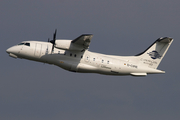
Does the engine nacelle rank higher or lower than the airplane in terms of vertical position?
higher

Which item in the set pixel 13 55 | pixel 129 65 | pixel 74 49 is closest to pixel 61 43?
pixel 74 49

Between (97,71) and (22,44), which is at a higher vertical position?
(22,44)

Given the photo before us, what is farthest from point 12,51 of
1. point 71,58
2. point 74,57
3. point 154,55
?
point 154,55

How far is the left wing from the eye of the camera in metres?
26.2

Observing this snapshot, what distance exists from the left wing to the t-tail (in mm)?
6574

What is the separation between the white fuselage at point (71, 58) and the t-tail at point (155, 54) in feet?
8.12

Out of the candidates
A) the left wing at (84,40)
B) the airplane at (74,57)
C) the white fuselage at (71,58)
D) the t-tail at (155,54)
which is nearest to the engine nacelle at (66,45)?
the airplane at (74,57)

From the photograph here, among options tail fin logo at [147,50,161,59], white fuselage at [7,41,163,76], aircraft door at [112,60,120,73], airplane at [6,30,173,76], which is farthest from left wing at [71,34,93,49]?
tail fin logo at [147,50,161,59]

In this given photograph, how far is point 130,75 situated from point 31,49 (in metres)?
10.4

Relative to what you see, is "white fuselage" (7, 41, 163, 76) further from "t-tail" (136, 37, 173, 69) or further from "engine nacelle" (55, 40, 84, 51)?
"t-tail" (136, 37, 173, 69)

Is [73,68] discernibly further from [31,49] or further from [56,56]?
[31,49]

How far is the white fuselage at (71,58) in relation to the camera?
27938 mm

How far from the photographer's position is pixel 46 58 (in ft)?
91.7

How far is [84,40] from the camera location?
26875 mm
